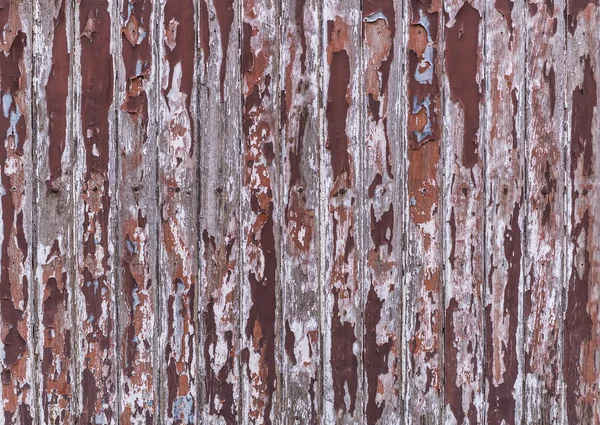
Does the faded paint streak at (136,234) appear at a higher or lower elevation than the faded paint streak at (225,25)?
lower

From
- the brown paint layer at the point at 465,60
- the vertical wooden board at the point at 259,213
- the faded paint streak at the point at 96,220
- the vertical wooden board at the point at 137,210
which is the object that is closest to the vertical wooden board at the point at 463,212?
the brown paint layer at the point at 465,60

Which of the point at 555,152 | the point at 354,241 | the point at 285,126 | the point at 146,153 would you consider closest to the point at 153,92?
the point at 146,153

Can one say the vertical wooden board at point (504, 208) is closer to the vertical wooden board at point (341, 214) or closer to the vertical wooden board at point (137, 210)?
the vertical wooden board at point (341, 214)

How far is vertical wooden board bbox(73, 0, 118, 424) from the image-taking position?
143cm

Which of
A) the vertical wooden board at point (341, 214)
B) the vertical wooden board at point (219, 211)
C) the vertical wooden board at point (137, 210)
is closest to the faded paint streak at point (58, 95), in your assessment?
the vertical wooden board at point (137, 210)

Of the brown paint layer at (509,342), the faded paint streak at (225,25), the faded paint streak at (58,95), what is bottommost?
the brown paint layer at (509,342)

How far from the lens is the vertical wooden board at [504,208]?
4.70 feet

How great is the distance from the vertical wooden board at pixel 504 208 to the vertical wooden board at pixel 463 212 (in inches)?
0.8

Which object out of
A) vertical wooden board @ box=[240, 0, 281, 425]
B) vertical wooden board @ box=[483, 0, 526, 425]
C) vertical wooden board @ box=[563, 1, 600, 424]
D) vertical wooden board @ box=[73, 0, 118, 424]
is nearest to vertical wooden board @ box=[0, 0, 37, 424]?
vertical wooden board @ box=[73, 0, 118, 424]

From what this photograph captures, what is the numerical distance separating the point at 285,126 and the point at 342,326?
503mm

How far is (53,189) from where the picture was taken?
144 centimetres

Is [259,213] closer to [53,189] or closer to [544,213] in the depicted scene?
[53,189]

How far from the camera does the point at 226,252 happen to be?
1.45 m

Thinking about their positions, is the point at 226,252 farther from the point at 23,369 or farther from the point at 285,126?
the point at 23,369
